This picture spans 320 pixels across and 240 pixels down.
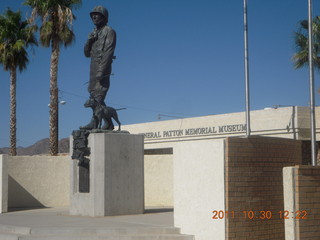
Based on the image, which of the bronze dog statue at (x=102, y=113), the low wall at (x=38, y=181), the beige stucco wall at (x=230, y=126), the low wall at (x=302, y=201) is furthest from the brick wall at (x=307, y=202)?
the beige stucco wall at (x=230, y=126)

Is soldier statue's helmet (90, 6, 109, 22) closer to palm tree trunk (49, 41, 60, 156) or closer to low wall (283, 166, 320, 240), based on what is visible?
low wall (283, 166, 320, 240)

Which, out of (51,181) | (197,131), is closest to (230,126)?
(197,131)

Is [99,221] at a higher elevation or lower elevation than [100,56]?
lower

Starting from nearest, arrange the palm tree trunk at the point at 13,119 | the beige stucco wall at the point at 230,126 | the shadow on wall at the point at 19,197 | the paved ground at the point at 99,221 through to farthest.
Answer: the paved ground at the point at 99,221
the shadow on wall at the point at 19,197
the beige stucco wall at the point at 230,126
the palm tree trunk at the point at 13,119

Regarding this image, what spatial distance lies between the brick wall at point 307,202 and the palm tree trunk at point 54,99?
19544mm

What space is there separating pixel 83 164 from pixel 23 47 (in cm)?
1624

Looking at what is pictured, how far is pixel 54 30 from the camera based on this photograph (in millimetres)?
29625

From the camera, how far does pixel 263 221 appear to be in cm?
1207

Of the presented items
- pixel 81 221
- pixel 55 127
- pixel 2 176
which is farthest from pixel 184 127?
pixel 81 221

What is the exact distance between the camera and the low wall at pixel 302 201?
10.6m

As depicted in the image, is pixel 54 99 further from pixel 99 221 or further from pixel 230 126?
pixel 99 221

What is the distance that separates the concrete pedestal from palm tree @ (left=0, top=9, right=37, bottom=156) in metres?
14.3

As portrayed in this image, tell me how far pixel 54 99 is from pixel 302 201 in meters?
20.4
